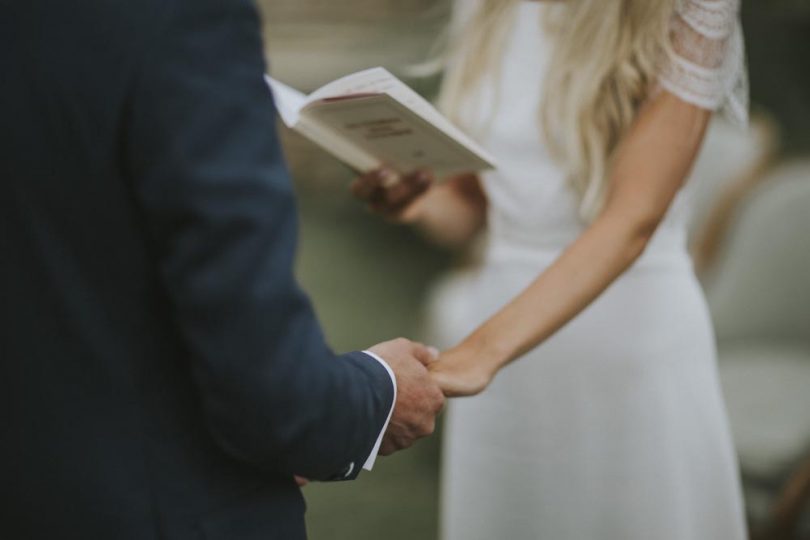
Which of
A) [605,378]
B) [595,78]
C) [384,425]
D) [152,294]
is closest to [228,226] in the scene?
[152,294]

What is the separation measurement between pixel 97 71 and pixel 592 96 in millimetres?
886

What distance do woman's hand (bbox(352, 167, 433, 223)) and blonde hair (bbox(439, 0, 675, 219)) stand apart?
0.27 metres

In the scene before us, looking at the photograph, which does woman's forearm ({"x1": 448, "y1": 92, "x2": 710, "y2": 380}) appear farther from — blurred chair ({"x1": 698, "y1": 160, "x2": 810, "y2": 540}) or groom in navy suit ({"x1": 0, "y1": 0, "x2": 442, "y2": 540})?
blurred chair ({"x1": 698, "y1": 160, "x2": 810, "y2": 540})

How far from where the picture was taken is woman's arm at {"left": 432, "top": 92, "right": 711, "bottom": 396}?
Answer: 148cm

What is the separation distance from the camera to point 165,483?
1.05 meters

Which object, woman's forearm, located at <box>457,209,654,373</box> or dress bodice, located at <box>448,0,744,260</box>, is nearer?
→ woman's forearm, located at <box>457,209,654,373</box>

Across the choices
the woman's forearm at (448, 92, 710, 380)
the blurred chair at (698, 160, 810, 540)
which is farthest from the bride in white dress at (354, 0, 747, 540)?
the blurred chair at (698, 160, 810, 540)

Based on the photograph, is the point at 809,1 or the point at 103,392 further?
the point at 809,1

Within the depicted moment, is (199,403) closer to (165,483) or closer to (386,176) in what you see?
(165,483)

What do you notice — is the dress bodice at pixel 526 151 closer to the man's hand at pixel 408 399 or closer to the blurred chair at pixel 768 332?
the man's hand at pixel 408 399

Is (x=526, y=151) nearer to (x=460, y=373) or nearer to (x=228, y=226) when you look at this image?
(x=460, y=373)

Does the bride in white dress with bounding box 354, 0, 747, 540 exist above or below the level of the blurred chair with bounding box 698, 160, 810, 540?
above

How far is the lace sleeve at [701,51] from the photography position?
1.47 metres

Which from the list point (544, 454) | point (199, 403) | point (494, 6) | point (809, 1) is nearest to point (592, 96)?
point (494, 6)
